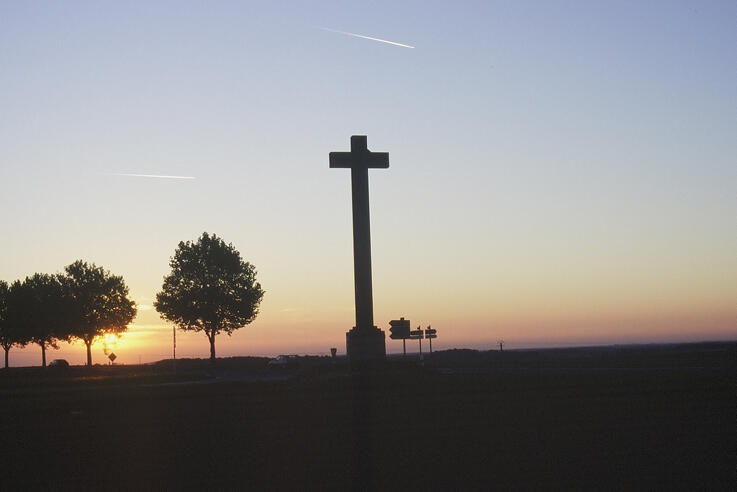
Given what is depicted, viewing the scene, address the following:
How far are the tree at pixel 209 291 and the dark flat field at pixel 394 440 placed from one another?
126ft

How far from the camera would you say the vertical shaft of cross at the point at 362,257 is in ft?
104

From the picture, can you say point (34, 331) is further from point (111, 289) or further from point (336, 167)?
point (336, 167)

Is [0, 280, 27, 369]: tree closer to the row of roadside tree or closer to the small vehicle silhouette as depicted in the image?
the row of roadside tree

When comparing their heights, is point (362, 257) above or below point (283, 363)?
above

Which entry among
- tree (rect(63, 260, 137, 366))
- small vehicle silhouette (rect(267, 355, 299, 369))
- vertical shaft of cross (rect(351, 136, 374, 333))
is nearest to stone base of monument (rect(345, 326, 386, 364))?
vertical shaft of cross (rect(351, 136, 374, 333))

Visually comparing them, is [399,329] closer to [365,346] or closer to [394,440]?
[365,346]

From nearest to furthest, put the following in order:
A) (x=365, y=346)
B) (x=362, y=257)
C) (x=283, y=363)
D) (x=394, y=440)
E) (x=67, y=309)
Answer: (x=394, y=440) → (x=365, y=346) → (x=362, y=257) → (x=283, y=363) → (x=67, y=309)

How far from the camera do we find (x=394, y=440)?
42.0ft

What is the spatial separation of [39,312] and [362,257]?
155 ft

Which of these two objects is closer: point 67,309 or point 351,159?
point 351,159

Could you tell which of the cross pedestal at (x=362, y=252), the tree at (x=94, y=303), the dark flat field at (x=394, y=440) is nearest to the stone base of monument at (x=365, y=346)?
the cross pedestal at (x=362, y=252)

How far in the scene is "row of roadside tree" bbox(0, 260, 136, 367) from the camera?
67688mm

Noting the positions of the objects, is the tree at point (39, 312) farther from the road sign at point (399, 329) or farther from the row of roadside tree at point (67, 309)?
the road sign at point (399, 329)

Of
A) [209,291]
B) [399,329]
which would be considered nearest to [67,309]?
[209,291]
